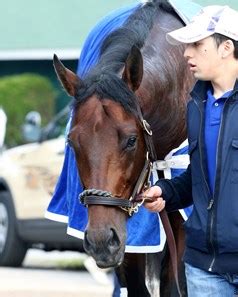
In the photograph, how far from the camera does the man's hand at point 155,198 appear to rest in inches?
209

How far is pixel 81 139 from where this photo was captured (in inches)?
207

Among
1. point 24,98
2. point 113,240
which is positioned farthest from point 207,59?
point 24,98

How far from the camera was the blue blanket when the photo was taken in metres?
6.39

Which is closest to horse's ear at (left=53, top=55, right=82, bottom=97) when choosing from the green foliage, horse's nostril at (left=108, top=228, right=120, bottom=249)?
horse's nostril at (left=108, top=228, right=120, bottom=249)

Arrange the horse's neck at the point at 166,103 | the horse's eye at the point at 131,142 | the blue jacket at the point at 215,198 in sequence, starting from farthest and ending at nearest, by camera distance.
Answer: the horse's neck at the point at 166,103 < the horse's eye at the point at 131,142 < the blue jacket at the point at 215,198

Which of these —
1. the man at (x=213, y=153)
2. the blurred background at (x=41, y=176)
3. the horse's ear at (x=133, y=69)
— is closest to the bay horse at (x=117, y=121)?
the horse's ear at (x=133, y=69)

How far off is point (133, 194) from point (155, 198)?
99 millimetres

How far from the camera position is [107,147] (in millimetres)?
5230

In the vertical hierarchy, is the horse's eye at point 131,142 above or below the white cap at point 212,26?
below

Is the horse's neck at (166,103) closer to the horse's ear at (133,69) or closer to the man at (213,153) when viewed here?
the horse's ear at (133,69)

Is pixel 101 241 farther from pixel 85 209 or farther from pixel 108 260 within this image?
pixel 85 209

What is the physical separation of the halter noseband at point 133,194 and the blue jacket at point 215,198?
11.1 inches

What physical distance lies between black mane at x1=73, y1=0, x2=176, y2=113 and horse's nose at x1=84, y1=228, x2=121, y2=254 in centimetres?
59

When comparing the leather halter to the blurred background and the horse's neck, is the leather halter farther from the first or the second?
the blurred background
